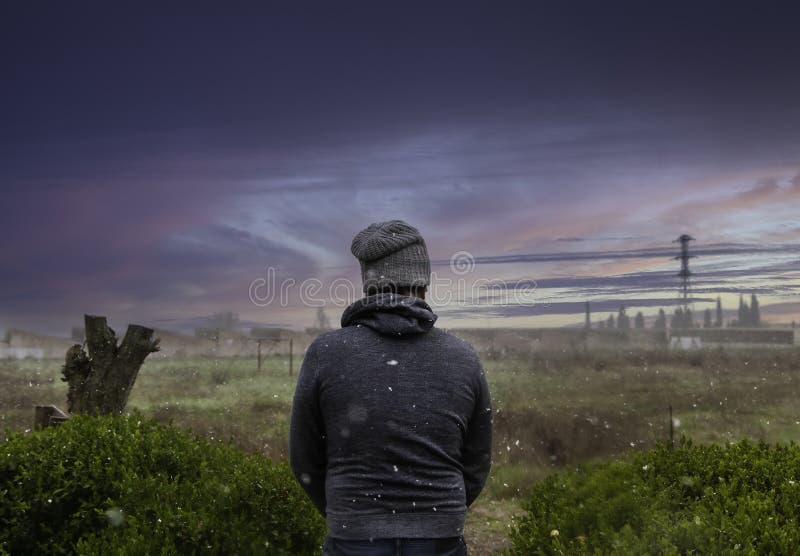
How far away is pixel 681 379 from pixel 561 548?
21.1m

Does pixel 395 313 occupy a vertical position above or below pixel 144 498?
above

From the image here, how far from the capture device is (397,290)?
3.43m

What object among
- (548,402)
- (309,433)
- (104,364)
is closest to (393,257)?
(309,433)

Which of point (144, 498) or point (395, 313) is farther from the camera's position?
point (144, 498)

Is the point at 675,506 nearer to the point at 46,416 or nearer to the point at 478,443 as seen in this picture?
the point at 478,443

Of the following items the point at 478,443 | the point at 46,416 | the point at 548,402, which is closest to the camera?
the point at 478,443

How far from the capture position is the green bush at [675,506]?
13.1 ft

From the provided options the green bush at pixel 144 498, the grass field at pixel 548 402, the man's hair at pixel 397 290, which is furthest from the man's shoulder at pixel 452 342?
the grass field at pixel 548 402

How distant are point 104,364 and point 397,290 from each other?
7.94 meters

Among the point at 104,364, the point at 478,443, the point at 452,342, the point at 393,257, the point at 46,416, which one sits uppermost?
the point at 393,257

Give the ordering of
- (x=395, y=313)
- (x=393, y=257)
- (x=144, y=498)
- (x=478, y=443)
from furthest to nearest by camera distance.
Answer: (x=144, y=498), (x=478, y=443), (x=393, y=257), (x=395, y=313)

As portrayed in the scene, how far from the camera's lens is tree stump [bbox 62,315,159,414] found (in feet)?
32.3

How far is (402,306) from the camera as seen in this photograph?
10.7ft

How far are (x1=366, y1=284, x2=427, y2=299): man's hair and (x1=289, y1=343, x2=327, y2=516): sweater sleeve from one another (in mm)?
428
